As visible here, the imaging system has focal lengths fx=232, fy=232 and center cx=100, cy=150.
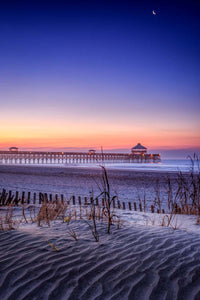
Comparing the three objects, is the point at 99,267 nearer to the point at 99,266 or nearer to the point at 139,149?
the point at 99,266

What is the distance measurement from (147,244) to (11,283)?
5.72 feet

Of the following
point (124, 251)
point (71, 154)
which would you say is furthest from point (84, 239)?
point (71, 154)

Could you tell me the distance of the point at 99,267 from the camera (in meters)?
2.27

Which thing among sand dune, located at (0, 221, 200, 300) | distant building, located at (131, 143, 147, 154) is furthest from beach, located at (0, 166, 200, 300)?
distant building, located at (131, 143, 147, 154)

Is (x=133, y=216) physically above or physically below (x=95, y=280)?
below

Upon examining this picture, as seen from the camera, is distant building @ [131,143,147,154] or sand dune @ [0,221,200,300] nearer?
sand dune @ [0,221,200,300]

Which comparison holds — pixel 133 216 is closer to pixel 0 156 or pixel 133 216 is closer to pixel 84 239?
pixel 84 239

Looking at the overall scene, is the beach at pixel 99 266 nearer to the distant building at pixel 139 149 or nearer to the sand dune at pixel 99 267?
the sand dune at pixel 99 267

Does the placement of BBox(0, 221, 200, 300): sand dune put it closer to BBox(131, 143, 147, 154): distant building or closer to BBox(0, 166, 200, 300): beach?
BBox(0, 166, 200, 300): beach

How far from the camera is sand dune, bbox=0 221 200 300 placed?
186 centimetres

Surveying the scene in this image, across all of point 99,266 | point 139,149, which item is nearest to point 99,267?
point 99,266

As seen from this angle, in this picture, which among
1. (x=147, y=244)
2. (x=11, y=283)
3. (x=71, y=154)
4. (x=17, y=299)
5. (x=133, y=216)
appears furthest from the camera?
(x=71, y=154)

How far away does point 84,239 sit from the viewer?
3.17 metres

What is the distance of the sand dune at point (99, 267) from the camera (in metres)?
1.86
